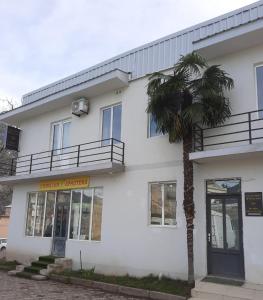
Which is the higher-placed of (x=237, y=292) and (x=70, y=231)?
(x=70, y=231)

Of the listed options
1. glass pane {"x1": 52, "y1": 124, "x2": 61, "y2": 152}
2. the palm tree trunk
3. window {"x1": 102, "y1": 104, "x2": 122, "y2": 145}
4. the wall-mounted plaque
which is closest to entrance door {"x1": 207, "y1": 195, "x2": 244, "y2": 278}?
→ the wall-mounted plaque

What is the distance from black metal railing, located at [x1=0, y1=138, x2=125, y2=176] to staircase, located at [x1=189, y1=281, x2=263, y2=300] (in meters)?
5.58

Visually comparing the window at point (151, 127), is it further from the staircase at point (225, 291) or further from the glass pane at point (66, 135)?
the staircase at point (225, 291)

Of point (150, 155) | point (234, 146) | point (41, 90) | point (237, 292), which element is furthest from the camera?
point (41, 90)

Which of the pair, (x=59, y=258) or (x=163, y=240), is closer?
(x=163, y=240)

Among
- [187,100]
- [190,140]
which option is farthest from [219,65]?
[190,140]

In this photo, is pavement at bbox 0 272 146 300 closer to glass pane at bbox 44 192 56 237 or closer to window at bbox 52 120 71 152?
glass pane at bbox 44 192 56 237

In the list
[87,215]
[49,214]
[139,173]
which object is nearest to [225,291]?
[139,173]

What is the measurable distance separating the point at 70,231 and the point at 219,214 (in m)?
6.74

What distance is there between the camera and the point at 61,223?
15680 mm

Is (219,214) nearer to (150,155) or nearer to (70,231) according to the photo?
(150,155)

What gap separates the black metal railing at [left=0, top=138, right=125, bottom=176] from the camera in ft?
46.1

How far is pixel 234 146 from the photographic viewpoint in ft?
34.4

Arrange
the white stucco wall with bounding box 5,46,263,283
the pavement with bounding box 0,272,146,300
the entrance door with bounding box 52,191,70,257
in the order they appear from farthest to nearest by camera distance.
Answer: the entrance door with bounding box 52,191,70,257, the white stucco wall with bounding box 5,46,263,283, the pavement with bounding box 0,272,146,300
